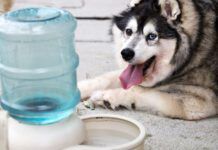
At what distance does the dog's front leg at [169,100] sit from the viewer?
2.68 meters

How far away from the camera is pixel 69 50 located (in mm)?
2049

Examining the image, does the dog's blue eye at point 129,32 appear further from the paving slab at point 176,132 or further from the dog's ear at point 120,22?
the paving slab at point 176,132

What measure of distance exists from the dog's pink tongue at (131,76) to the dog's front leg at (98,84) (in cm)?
11

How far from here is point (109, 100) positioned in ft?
9.09

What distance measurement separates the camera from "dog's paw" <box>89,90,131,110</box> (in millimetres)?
2754

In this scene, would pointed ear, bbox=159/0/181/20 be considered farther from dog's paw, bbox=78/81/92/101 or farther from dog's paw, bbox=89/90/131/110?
dog's paw, bbox=78/81/92/101

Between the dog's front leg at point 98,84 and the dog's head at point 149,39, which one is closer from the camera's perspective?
the dog's head at point 149,39

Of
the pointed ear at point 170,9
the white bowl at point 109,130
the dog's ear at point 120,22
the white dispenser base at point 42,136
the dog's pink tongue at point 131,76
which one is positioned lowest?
the dog's pink tongue at point 131,76

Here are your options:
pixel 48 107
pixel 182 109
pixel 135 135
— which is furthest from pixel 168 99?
pixel 48 107

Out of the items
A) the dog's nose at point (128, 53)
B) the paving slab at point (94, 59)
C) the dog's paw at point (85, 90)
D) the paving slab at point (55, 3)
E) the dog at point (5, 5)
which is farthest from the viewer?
the paving slab at point (55, 3)

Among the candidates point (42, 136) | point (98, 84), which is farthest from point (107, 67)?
point (42, 136)

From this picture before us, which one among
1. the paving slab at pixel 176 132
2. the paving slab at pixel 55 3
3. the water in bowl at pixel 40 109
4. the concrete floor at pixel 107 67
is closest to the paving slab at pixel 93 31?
the concrete floor at pixel 107 67

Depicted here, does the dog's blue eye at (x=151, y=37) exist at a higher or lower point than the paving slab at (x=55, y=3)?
higher

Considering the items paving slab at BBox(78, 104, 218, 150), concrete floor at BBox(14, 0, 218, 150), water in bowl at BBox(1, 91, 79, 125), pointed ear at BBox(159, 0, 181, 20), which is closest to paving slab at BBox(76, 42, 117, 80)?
concrete floor at BBox(14, 0, 218, 150)
